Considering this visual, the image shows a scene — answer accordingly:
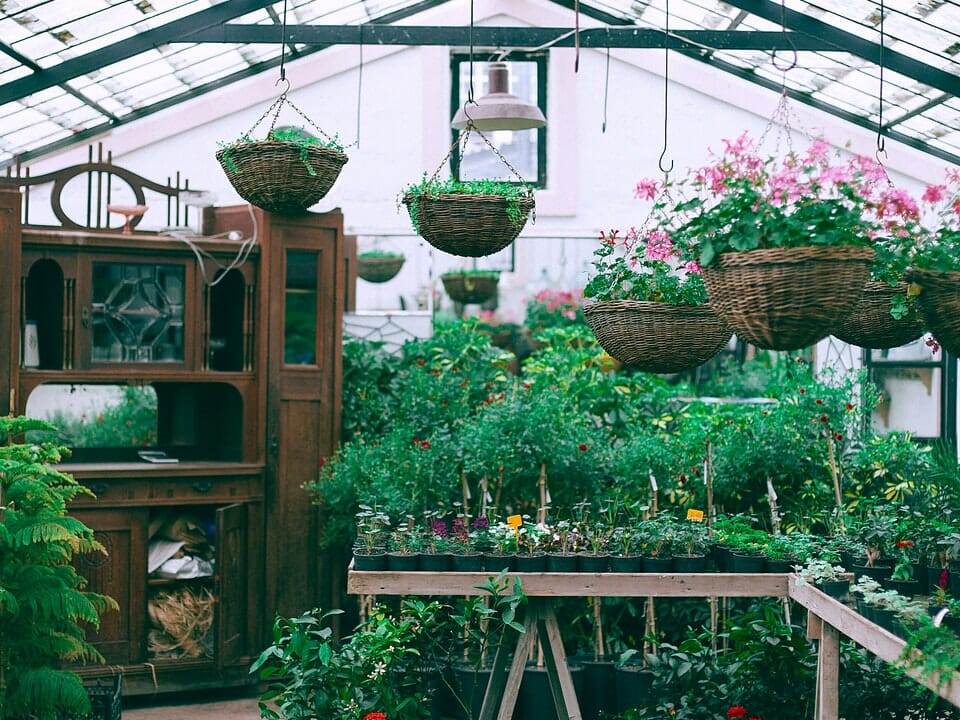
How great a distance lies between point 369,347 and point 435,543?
9.92 feet

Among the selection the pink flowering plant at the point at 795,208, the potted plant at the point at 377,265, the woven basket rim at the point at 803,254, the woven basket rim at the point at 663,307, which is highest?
the potted plant at the point at 377,265

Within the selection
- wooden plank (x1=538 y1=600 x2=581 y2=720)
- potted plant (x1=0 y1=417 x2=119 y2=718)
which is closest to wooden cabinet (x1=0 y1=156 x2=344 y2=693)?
potted plant (x1=0 y1=417 x2=119 y2=718)

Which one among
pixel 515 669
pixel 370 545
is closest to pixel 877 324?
pixel 515 669

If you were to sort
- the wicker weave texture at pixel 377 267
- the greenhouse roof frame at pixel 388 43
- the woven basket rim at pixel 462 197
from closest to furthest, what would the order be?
the woven basket rim at pixel 462 197
the greenhouse roof frame at pixel 388 43
the wicker weave texture at pixel 377 267

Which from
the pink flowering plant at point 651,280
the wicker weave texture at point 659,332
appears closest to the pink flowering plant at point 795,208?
the pink flowering plant at point 651,280

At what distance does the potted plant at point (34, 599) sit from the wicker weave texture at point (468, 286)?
18.7ft

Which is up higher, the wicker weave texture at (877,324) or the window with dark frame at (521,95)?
the window with dark frame at (521,95)

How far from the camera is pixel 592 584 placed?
481cm

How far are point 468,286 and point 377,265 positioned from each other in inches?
40.0

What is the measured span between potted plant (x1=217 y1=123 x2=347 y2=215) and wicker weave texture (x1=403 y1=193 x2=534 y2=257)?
0.85 m

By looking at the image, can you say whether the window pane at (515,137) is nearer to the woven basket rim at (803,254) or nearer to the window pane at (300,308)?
the window pane at (300,308)

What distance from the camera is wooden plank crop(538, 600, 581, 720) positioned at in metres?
4.96

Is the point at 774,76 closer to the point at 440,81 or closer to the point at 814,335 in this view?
the point at 440,81

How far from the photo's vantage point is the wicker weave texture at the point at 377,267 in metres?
9.71
